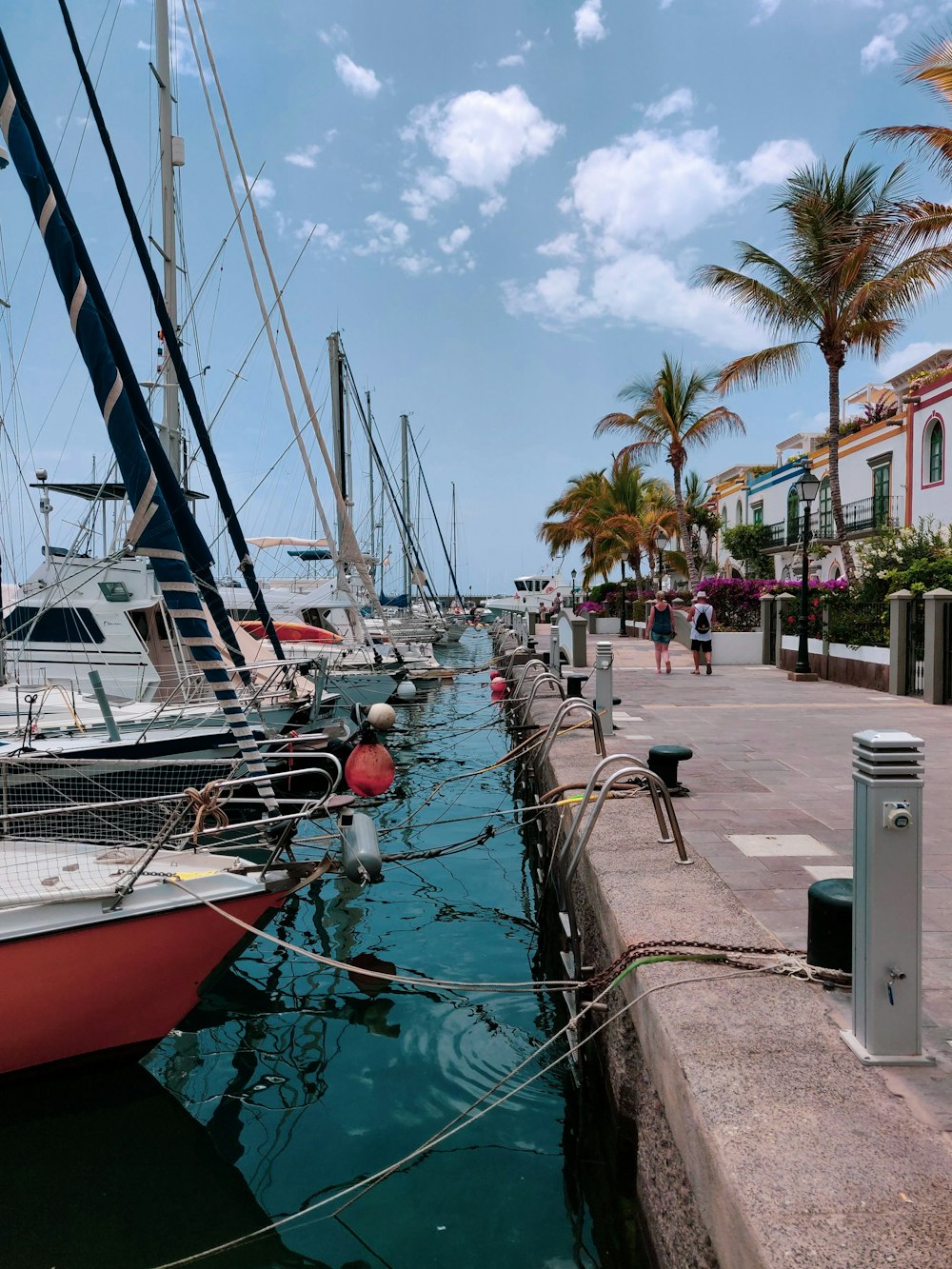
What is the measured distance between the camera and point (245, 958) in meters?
6.29

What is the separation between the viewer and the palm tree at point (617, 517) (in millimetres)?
39094

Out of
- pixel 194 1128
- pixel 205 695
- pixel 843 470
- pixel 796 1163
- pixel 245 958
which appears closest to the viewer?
pixel 796 1163

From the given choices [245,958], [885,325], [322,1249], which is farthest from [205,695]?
[885,325]

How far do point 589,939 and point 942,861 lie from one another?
2233 mm

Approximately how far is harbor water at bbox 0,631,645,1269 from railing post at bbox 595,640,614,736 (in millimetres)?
3641

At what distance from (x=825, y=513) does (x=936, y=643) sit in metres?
22.5

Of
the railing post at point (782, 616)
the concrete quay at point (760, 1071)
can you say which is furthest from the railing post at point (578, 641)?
the concrete quay at point (760, 1071)

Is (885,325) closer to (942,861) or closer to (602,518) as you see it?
(942,861)

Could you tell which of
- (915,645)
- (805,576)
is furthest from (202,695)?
(805,576)

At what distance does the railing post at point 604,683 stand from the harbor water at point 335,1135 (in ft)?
11.9

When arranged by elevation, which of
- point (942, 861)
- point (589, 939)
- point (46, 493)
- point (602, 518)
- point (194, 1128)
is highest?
point (602, 518)

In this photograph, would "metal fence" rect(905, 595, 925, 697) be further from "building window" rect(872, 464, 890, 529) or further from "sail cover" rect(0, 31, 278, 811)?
"building window" rect(872, 464, 890, 529)

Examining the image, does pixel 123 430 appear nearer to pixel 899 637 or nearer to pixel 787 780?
pixel 787 780

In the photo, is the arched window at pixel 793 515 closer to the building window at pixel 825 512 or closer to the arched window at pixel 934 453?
the building window at pixel 825 512
